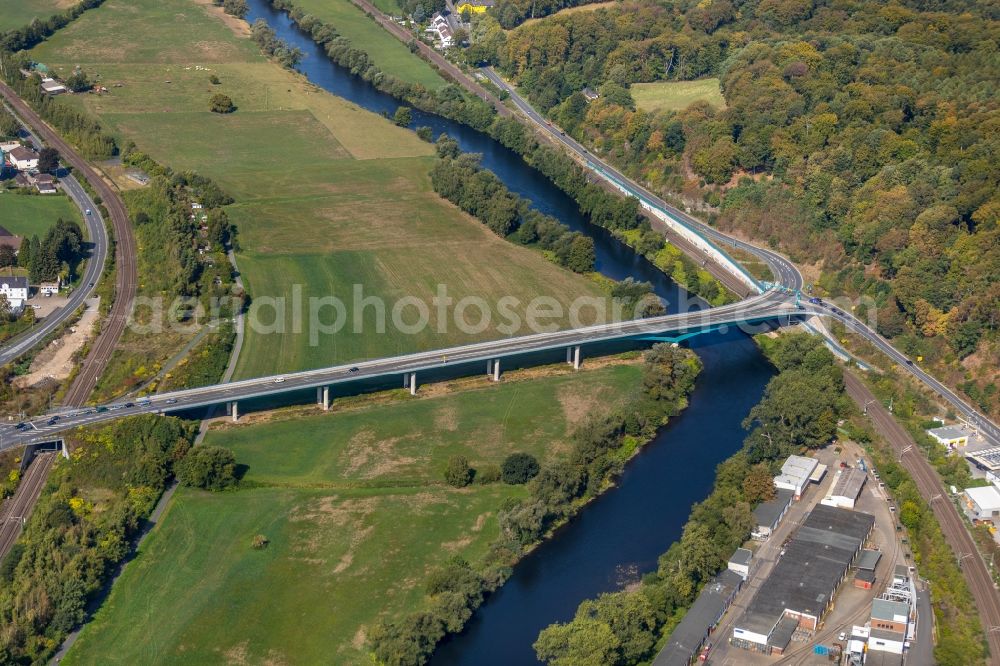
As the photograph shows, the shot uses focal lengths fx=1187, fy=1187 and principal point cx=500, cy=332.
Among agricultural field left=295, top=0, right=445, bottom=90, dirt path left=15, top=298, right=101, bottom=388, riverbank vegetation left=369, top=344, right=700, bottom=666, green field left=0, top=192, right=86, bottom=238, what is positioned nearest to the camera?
riverbank vegetation left=369, top=344, right=700, bottom=666

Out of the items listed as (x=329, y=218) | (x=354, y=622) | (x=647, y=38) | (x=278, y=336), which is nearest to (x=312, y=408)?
(x=278, y=336)

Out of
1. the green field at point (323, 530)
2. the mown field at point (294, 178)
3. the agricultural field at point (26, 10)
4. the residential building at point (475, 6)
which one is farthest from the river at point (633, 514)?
the agricultural field at point (26, 10)

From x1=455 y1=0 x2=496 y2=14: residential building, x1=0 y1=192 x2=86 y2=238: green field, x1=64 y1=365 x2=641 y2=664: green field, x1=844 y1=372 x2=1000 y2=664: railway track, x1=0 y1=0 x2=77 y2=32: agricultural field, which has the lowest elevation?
x1=0 y1=192 x2=86 y2=238: green field

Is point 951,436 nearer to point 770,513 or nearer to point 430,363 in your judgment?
point 770,513

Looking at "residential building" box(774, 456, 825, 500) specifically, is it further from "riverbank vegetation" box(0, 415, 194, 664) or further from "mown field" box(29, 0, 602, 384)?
"riverbank vegetation" box(0, 415, 194, 664)

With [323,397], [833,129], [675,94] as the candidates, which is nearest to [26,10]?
[675,94]

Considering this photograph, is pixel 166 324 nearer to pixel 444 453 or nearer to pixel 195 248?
pixel 195 248

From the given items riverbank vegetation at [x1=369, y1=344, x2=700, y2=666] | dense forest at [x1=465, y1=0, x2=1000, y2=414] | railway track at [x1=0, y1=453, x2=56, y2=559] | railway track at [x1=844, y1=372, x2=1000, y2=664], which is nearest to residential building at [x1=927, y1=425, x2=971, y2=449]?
railway track at [x1=844, y1=372, x2=1000, y2=664]

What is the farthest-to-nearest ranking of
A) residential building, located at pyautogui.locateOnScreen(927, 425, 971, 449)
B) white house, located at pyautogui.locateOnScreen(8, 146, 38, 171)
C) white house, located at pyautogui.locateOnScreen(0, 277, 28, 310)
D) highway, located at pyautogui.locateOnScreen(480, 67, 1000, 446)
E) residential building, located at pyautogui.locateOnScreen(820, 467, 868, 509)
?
white house, located at pyautogui.locateOnScreen(8, 146, 38, 171) < white house, located at pyautogui.locateOnScreen(0, 277, 28, 310) < highway, located at pyautogui.locateOnScreen(480, 67, 1000, 446) < residential building, located at pyautogui.locateOnScreen(927, 425, 971, 449) < residential building, located at pyautogui.locateOnScreen(820, 467, 868, 509)
